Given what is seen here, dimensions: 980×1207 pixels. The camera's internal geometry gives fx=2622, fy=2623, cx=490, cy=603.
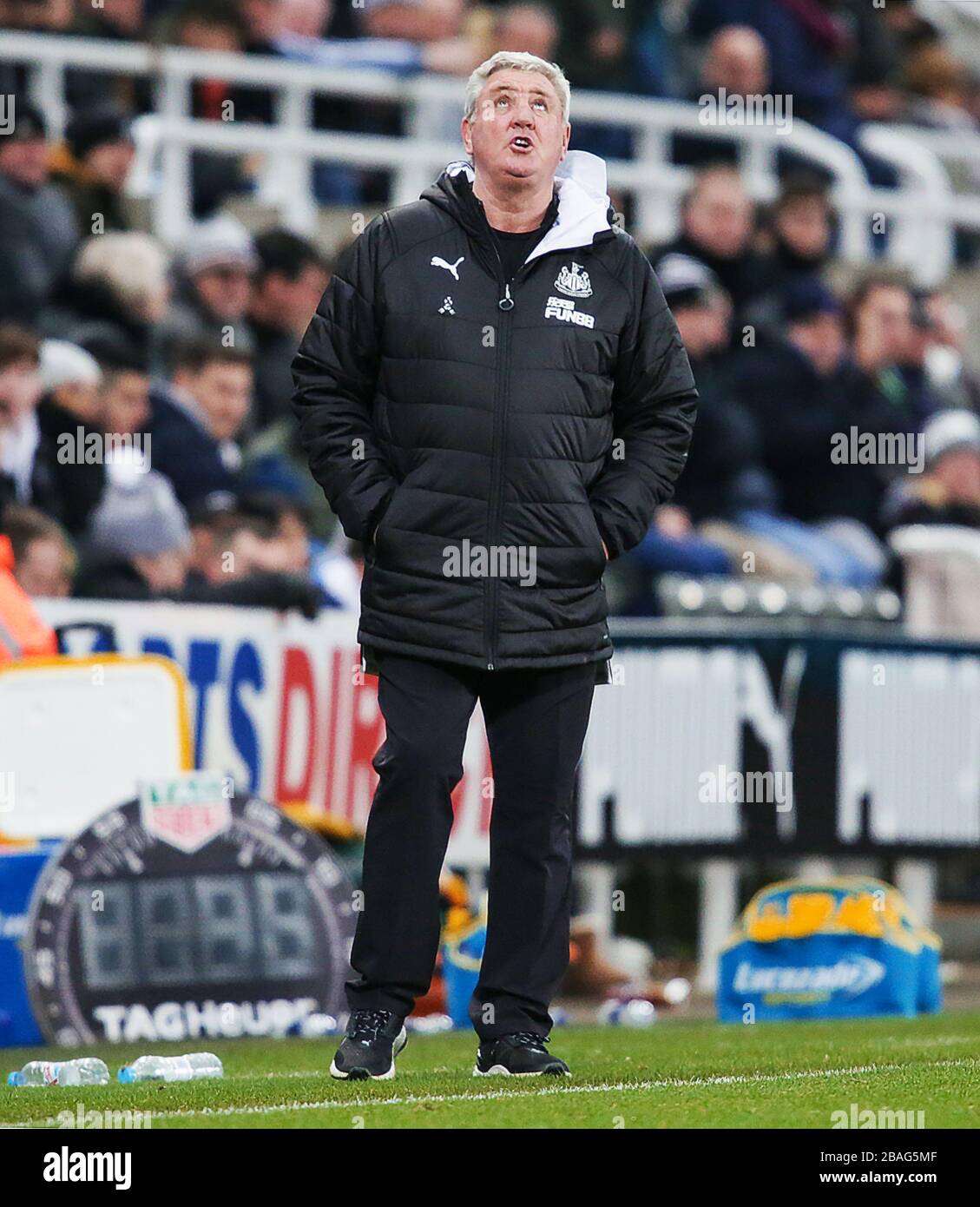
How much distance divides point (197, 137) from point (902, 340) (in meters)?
4.59

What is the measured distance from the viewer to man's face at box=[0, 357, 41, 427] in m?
10.6

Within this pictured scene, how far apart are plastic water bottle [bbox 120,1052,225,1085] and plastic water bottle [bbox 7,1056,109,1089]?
0.06 m

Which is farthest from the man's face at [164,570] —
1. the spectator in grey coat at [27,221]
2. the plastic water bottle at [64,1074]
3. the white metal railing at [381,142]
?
the plastic water bottle at [64,1074]

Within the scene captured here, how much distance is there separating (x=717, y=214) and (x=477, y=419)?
8.99m

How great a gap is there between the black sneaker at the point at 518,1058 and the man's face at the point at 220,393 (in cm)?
618

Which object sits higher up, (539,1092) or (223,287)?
(223,287)


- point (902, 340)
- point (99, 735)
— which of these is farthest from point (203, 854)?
point (902, 340)

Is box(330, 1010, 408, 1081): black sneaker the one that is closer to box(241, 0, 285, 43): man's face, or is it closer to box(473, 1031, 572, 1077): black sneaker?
box(473, 1031, 572, 1077): black sneaker

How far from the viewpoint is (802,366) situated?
14.2 metres

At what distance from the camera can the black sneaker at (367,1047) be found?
5.89 metres

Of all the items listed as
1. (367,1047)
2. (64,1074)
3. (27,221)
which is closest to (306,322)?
(27,221)

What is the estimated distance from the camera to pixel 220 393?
11.9 m

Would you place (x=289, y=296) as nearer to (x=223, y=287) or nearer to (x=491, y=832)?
(x=223, y=287)
